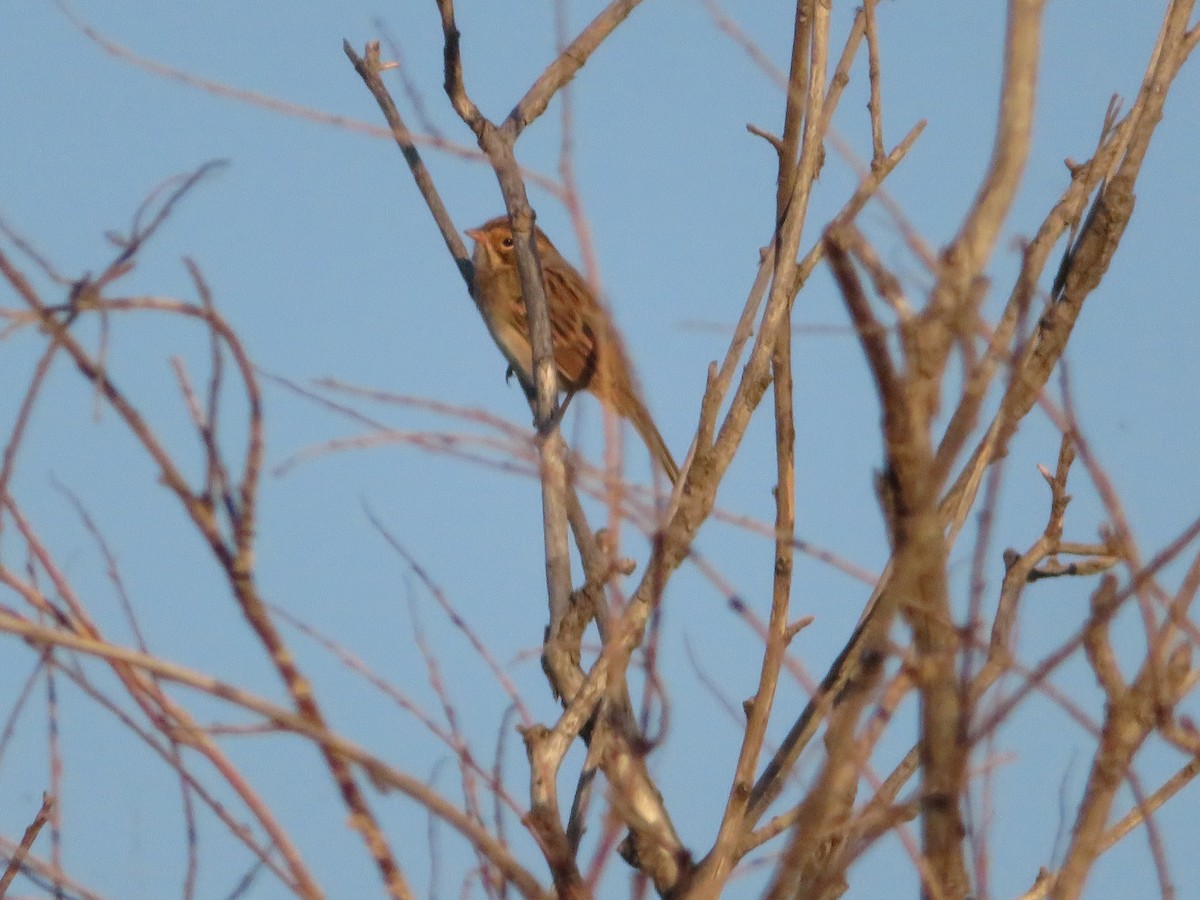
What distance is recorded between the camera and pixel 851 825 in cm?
189

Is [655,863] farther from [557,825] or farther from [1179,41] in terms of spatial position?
[1179,41]

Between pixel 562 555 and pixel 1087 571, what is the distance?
103 centimetres

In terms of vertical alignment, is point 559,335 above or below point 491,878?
above

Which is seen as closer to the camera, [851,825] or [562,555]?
[851,825]

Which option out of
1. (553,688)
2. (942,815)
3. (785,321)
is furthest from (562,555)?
(942,815)

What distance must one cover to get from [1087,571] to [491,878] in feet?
5.27

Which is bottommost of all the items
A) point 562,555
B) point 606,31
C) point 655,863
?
point 655,863

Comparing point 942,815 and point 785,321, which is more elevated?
point 785,321

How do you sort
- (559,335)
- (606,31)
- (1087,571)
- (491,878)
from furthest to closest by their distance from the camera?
(559,335) → (606,31) → (1087,571) → (491,878)

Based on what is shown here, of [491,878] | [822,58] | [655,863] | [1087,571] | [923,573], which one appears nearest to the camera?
[923,573]

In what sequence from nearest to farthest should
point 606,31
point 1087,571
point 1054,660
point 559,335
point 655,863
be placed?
1. point 1054,660
2. point 655,863
3. point 1087,571
4. point 606,31
5. point 559,335

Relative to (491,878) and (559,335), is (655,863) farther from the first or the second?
(559,335)

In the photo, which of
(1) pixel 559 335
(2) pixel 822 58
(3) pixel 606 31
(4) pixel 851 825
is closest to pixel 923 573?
(4) pixel 851 825

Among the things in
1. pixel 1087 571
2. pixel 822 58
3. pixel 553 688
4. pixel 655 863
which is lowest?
pixel 655 863
